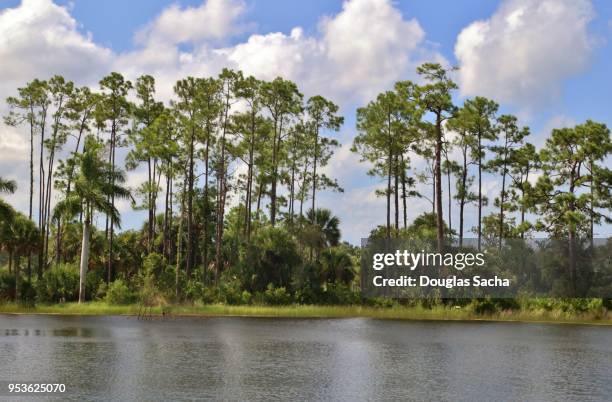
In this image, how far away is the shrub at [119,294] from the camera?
58.7 metres

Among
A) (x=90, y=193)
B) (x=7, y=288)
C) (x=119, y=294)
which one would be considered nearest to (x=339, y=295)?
(x=119, y=294)

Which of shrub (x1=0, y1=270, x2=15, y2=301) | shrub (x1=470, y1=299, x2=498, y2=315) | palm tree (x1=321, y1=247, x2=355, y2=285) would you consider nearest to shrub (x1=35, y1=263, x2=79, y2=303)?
shrub (x1=0, y1=270, x2=15, y2=301)

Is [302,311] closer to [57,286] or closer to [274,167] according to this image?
[274,167]

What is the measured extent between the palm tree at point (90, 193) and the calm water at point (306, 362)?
15719 millimetres

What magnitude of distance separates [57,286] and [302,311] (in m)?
21.3

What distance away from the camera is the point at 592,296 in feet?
177

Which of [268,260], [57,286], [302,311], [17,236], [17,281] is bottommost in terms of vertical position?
[302,311]

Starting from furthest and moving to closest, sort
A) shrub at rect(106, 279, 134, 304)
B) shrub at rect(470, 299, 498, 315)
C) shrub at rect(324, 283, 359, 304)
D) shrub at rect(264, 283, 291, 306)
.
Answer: shrub at rect(324, 283, 359, 304) < shrub at rect(264, 283, 291, 306) < shrub at rect(106, 279, 134, 304) < shrub at rect(470, 299, 498, 315)

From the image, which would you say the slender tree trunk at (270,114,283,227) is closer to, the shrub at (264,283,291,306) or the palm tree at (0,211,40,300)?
the shrub at (264,283,291,306)

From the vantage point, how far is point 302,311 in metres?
56.4

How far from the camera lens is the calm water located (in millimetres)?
21625

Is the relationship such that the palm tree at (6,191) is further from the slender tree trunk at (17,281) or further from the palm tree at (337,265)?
the palm tree at (337,265)

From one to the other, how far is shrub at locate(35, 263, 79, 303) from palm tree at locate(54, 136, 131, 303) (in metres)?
1.65

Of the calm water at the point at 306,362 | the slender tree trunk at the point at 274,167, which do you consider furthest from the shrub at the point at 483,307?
the slender tree trunk at the point at 274,167
